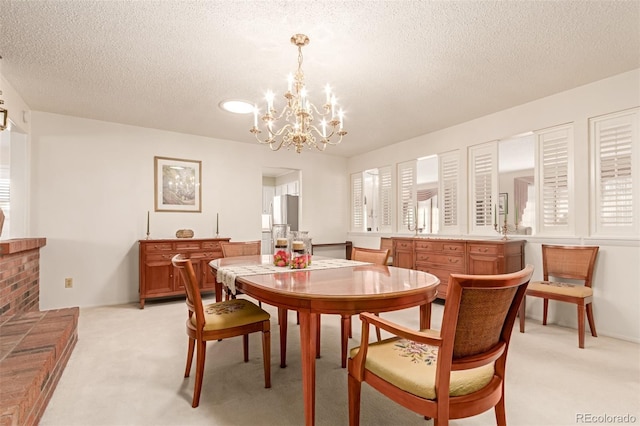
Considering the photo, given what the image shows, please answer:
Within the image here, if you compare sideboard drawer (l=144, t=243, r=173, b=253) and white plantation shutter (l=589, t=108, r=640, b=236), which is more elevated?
white plantation shutter (l=589, t=108, r=640, b=236)

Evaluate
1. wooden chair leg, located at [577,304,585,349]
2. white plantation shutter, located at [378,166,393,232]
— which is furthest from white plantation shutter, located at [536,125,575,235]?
white plantation shutter, located at [378,166,393,232]

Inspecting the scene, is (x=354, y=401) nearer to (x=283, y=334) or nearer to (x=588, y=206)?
(x=283, y=334)

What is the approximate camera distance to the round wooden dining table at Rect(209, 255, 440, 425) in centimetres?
146

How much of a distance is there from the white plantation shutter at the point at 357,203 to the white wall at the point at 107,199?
7.20 feet

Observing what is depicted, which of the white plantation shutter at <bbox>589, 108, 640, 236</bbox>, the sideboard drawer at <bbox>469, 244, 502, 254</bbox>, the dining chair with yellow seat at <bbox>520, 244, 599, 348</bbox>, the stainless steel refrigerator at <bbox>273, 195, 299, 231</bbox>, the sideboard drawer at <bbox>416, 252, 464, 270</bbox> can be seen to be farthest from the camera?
the stainless steel refrigerator at <bbox>273, 195, 299, 231</bbox>

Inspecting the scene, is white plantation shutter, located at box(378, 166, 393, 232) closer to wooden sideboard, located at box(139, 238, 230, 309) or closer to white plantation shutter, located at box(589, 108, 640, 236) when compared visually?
white plantation shutter, located at box(589, 108, 640, 236)

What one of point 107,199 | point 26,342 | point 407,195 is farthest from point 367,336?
point 107,199

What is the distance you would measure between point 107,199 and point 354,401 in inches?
172

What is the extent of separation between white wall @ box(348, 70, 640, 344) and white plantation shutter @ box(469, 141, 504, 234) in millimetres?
182

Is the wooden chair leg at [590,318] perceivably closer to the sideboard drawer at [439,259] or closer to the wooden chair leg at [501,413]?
the sideboard drawer at [439,259]

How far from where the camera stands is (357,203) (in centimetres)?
647

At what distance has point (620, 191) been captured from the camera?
9.95ft

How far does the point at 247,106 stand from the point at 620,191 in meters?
3.97

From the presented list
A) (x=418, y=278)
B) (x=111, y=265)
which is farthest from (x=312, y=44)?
(x=111, y=265)
